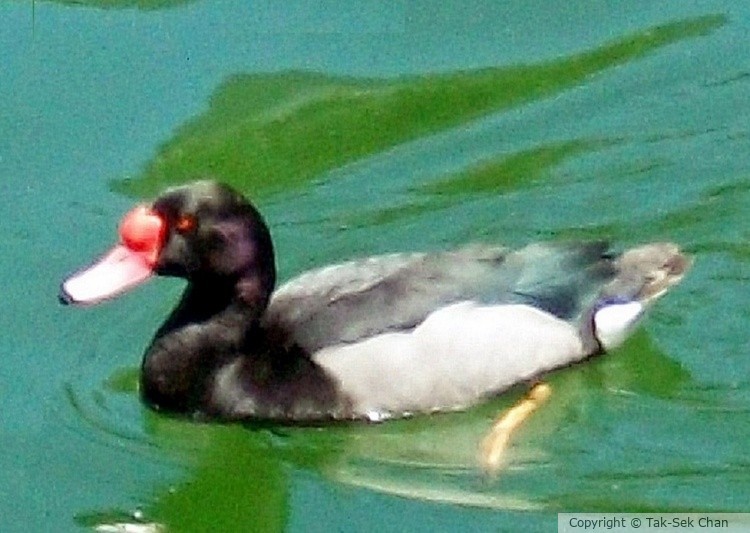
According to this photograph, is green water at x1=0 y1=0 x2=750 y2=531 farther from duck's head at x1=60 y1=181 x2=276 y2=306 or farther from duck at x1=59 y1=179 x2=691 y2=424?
duck's head at x1=60 y1=181 x2=276 y2=306

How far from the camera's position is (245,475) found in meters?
7.45

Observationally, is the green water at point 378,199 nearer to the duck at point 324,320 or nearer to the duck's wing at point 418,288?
the duck at point 324,320

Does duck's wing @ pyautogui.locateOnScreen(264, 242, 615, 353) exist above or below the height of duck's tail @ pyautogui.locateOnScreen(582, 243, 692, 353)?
above

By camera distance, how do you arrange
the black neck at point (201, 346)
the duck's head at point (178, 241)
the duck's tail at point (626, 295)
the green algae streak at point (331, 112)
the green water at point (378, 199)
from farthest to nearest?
the green algae streak at point (331, 112), the duck's tail at point (626, 295), the black neck at point (201, 346), the duck's head at point (178, 241), the green water at point (378, 199)

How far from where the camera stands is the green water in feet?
24.0

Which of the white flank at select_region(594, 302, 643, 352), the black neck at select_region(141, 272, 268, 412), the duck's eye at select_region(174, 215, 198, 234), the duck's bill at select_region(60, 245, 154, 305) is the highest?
the duck's eye at select_region(174, 215, 198, 234)

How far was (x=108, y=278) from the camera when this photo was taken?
7.45 metres

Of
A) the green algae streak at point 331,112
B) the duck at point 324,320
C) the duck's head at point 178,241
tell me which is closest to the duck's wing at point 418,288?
the duck at point 324,320

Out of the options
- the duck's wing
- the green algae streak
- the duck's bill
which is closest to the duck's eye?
the duck's bill

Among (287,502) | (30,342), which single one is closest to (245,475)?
(287,502)

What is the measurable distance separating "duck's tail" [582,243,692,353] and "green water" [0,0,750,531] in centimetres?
9

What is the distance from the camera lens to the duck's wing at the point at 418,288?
752 cm

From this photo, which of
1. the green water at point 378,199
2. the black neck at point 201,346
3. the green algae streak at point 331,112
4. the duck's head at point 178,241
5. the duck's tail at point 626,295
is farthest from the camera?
the green algae streak at point 331,112

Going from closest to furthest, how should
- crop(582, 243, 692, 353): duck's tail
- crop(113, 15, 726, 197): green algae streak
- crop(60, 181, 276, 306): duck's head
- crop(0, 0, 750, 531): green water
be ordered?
crop(0, 0, 750, 531): green water → crop(60, 181, 276, 306): duck's head → crop(582, 243, 692, 353): duck's tail → crop(113, 15, 726, 197): green algae streak
